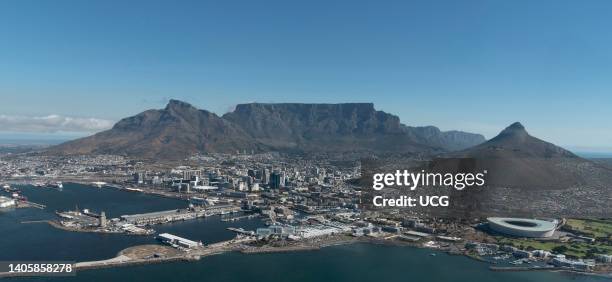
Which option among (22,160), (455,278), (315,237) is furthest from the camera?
(22,160)

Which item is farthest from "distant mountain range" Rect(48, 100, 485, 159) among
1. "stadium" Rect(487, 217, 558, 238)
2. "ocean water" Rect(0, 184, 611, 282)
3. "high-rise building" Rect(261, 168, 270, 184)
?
"stadium" Rect(487, 217, 558, 238)

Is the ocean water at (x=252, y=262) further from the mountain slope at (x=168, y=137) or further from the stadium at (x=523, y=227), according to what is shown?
the mountain slope at (x=168, y=137)

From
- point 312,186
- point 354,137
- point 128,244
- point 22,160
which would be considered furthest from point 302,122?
point 128,244

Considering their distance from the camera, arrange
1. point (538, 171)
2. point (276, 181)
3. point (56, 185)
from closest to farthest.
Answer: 1. point (538, 171)
2. point (56, 185)
3. point (276, 181)

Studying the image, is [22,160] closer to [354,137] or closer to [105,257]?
[105,257]

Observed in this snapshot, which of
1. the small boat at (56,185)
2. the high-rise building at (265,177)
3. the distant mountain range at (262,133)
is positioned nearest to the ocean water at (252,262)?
the small boat at (56,185)

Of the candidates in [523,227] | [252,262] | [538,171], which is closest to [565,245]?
[523,227]

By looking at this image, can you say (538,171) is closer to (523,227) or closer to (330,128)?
(523,227)
